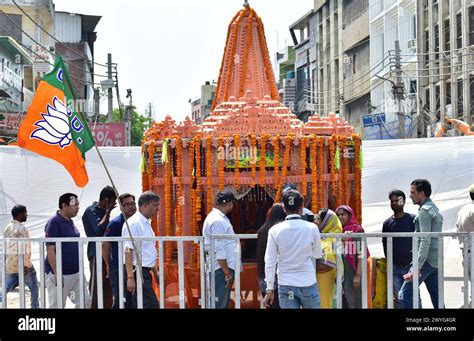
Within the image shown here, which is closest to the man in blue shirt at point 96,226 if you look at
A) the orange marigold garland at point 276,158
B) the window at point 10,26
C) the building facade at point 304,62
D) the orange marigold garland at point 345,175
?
the orange marigold garland at point 276,158

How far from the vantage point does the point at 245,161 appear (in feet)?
33.0

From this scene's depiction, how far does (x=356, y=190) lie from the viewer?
35.0 feet

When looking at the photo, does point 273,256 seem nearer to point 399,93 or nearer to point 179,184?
point 179,184

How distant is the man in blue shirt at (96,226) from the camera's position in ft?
25.3

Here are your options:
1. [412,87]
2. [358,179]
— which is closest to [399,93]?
[412,87]

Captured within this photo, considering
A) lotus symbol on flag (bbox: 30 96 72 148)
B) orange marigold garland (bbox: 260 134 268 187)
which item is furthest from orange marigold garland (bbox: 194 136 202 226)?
lotus symbol on flag (bbox: 30 96 72 148)

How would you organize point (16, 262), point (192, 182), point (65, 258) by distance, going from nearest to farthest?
1. point (65, 258)
2. point (16, 262)
3. point (192, 182)

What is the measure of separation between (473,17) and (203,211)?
500 inches

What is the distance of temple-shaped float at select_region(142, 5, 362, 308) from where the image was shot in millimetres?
10008

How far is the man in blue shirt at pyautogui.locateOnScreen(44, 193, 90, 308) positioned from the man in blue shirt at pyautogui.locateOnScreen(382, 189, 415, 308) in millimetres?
2664

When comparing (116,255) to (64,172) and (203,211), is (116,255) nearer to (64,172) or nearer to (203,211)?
(203,211)

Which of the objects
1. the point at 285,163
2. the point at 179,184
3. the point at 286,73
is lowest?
the point at 179,184

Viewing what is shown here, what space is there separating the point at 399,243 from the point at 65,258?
2.86 m

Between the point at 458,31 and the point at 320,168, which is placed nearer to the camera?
the point at 320,168
